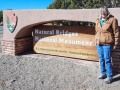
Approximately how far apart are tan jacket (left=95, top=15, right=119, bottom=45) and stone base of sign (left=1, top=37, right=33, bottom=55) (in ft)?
12.7

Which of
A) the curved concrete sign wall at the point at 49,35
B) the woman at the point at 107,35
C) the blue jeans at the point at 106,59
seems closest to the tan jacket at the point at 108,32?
the woman at the point at 107,35

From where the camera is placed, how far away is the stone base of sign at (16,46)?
9.23 meters

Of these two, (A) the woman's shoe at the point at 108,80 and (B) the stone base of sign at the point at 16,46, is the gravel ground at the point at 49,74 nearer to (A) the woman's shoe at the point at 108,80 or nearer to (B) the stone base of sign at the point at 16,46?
(A) the woman's shoe at the point at 108,80

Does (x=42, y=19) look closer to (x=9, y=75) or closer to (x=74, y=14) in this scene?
(x=74, y=14)

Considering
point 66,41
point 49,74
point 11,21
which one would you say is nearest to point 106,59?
point 49,74

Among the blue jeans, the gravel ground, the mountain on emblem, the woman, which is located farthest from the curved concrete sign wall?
the woman

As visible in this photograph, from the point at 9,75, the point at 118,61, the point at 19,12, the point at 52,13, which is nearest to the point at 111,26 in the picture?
the point at 118,61

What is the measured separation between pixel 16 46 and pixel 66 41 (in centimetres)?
191

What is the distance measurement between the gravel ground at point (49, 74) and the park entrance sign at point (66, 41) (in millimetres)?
248

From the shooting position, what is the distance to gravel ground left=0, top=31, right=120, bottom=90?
6.18 m

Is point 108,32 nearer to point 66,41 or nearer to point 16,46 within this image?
point 66,41

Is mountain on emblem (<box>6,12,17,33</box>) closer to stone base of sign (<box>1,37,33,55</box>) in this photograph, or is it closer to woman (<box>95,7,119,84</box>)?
stone base of sign (<box>1,37,33,55</box>)

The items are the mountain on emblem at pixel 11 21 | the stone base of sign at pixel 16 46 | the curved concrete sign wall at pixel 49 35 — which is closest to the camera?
the curved concrete sign wall at pixel 49 35

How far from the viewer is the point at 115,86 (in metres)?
6.04
